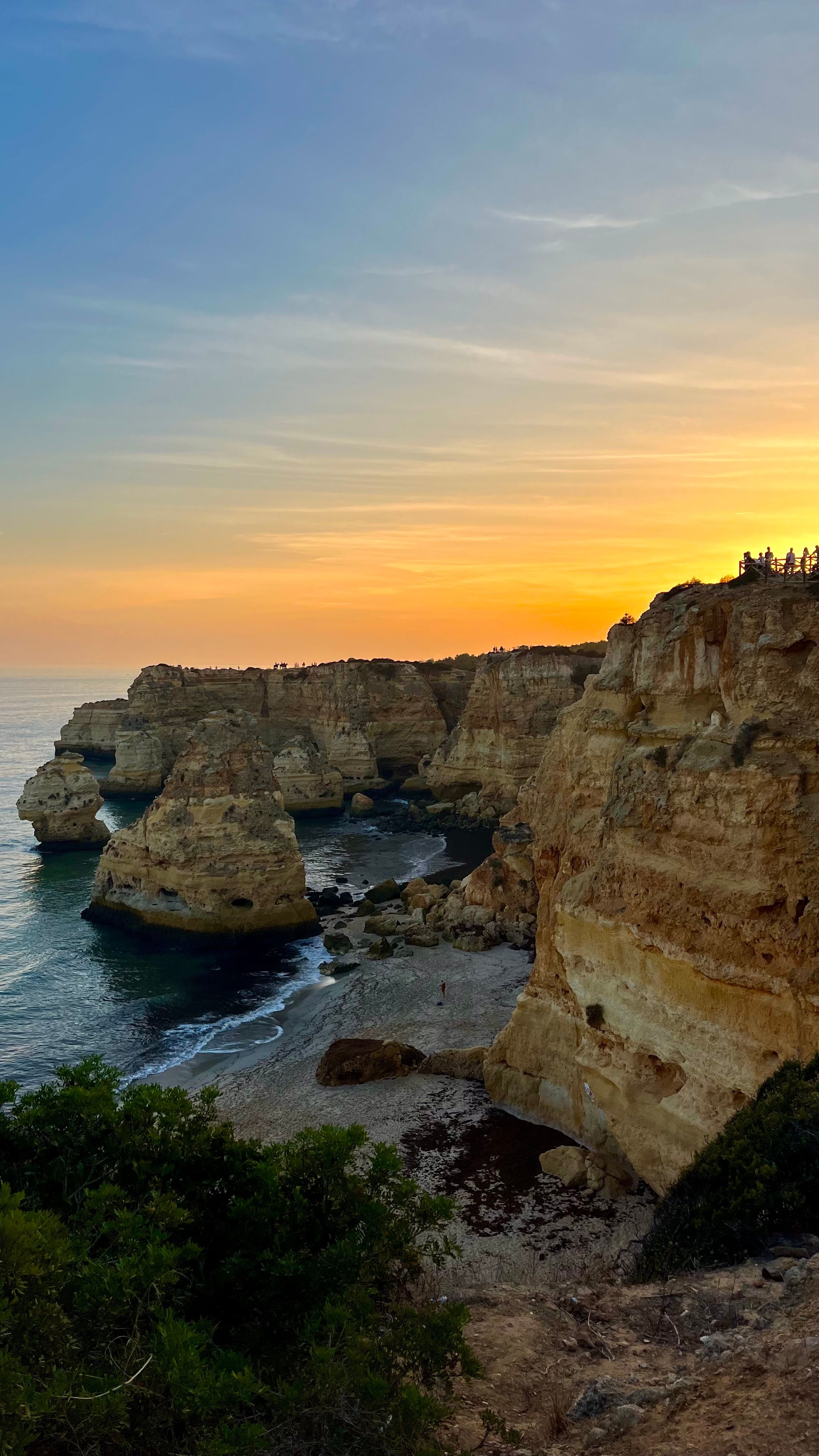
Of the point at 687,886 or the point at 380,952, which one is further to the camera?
the point at 380,952

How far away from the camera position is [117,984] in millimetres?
28609

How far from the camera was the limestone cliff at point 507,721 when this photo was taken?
5994cm

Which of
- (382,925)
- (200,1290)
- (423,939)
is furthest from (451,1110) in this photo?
(382,925)

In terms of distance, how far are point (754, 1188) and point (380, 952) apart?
69.2 ft

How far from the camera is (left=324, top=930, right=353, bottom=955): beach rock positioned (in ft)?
102

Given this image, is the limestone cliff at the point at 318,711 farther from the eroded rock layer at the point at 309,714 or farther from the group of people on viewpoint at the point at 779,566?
the group of people on viewpoint at the point at 779,566

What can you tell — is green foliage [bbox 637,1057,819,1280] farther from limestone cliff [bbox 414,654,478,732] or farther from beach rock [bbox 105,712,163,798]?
limestone cliff [bbox 414,654,478,732]

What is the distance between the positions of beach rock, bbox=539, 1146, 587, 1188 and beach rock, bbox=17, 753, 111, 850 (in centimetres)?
3975

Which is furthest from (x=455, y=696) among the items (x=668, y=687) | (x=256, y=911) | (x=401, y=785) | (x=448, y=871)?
(x=668, y=687)

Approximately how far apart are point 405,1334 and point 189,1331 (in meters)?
1.64

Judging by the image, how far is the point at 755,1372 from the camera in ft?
20.8

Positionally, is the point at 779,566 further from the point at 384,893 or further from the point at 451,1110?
the point at 384,893

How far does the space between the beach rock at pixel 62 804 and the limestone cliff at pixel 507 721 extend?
1026 inches

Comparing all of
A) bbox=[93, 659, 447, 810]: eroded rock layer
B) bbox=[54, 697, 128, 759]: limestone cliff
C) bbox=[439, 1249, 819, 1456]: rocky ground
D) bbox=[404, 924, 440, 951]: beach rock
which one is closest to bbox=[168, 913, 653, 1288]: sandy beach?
bbox=[404, 924, 440, 951]: beach rock
